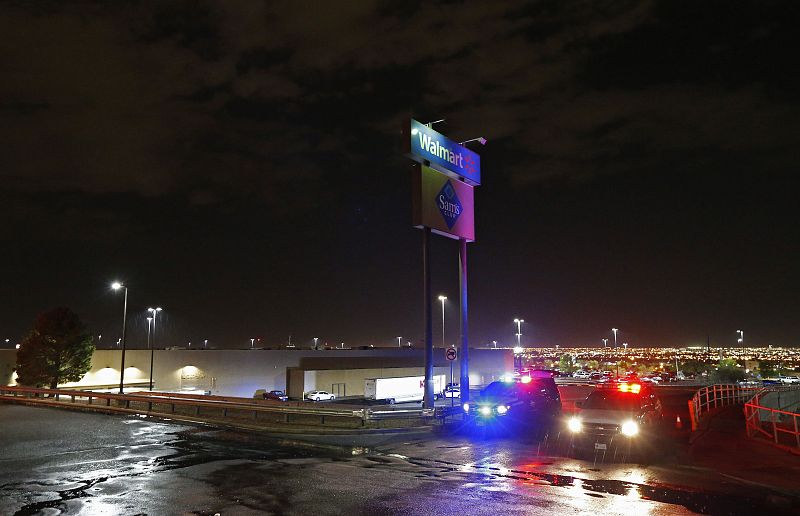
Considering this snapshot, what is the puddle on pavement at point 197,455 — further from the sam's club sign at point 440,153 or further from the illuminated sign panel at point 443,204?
the sam's club sign at point 440,153

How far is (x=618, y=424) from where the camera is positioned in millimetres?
15219

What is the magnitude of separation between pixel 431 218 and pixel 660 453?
44.5ft

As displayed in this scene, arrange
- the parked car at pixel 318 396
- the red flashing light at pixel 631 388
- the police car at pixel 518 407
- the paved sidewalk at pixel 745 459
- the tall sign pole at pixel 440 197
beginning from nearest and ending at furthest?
1. the paved sidewalk at pixel 745 459
2. the red flashing light at pixel 631 388
3. the police car at pixel 518 407
4. the tall sign pole at pixel 440 197
5. the parked car at pixel 318 396

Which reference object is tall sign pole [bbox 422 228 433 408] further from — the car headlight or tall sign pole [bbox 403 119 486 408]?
the car headlight

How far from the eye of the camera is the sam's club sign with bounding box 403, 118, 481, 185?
25078 millimetres

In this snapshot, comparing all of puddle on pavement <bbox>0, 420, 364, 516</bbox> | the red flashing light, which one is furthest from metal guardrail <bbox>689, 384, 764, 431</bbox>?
puddle on pavement <bbox>0, 420, 364, 516</bbox>

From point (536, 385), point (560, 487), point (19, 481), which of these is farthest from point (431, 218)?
point (19, 481)

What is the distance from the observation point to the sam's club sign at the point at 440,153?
82.3 ft

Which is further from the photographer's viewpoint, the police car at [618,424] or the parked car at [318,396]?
the parked car at [318,396]

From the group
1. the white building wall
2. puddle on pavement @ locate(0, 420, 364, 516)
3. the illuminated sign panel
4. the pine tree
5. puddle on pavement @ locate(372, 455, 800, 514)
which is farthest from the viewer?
the white building wall

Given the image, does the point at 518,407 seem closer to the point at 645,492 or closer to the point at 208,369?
the point at 645,492

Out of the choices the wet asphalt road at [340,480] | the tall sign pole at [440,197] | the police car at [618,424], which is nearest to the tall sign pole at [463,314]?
the tall sign pole at [440,197]

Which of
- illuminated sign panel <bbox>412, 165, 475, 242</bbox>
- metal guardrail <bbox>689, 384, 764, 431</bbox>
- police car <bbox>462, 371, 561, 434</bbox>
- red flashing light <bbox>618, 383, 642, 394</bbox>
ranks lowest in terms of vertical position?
metal guardrail <bbox>689, 384, 764, 431</bbox>

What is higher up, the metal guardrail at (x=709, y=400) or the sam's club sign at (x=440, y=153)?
the sam's club sign at (x=440, y=153)
